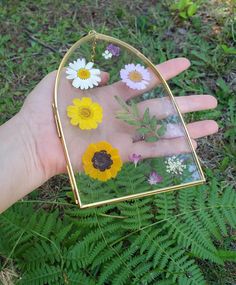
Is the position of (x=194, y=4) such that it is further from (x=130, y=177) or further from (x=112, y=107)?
(x=130, y=177)

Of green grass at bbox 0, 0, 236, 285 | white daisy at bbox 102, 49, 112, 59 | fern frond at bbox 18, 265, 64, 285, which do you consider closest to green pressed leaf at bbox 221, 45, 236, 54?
green grass at bbox 0, 0, 236, 285

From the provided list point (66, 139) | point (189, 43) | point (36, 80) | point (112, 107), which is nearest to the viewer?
point (66, 139)

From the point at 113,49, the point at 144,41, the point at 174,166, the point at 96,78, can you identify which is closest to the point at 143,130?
the point at 174,166

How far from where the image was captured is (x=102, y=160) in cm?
176

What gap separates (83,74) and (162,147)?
46cm

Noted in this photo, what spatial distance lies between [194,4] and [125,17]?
1.39 feet

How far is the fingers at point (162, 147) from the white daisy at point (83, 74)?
33 cm

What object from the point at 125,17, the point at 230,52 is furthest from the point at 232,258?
the point at 125,17

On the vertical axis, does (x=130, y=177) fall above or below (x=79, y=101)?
below

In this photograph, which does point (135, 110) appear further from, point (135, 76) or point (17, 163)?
point (17, 163)

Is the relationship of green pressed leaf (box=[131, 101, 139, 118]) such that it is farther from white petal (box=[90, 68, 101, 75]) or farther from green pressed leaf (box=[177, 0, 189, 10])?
green pressed leaf (box=[177, 0, 189, 10])

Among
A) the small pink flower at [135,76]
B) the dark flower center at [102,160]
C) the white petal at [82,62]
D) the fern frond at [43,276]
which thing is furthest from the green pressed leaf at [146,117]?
the fern frond at [43,276]

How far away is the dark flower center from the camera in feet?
5.76

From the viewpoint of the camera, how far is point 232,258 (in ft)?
6.06
